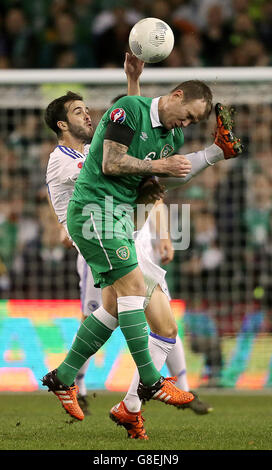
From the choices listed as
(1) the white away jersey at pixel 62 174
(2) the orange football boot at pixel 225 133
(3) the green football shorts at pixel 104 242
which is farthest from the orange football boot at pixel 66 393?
(2) the orange football boot at pixel 225 133

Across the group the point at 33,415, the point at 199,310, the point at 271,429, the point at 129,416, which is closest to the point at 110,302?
the point at 129,416

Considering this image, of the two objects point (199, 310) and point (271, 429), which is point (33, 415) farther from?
point (199, 310)

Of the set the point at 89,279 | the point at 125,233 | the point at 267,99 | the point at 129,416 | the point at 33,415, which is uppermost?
the point at 267,99

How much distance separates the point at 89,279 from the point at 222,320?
9.59ft

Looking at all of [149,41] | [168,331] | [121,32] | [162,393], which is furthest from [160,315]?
[121,32]

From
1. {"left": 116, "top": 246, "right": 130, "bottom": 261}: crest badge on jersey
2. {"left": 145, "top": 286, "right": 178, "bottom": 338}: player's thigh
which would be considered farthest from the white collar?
{"left": 145, "top": 286, "right": 178, "bottom": 338}: player's thigh

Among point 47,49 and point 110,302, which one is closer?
point 110,302

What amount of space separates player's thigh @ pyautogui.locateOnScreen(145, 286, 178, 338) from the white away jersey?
3.26ft

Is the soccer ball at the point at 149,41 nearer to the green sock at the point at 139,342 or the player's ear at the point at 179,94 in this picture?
the player's ear at the point at 179,94

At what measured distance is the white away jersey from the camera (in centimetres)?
601

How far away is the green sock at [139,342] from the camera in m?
4.98

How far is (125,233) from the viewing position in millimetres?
5148

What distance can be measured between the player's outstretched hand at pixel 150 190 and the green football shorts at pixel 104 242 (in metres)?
0.23

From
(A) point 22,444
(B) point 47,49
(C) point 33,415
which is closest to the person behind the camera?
(A) point 22,444
